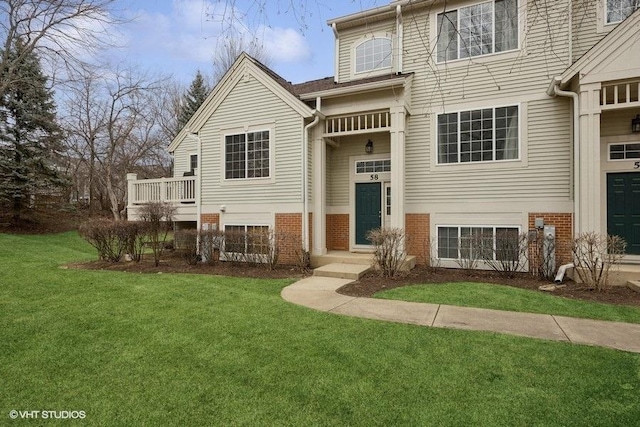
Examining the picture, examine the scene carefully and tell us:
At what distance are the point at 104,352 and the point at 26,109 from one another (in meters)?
21.9

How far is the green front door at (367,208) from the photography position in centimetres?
1074

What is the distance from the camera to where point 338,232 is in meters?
11.2

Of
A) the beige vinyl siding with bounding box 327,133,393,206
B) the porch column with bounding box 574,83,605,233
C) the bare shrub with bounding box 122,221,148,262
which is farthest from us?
the beige vinyl siding with bounding box 327,133,393,206

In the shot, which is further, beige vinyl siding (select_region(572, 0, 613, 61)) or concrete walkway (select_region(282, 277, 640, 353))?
beige vinyl siding (select_region(572, 0, 613, 61))

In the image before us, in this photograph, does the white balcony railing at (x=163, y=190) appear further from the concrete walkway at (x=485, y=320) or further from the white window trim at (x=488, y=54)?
the white window trim at (x=488, y=54)

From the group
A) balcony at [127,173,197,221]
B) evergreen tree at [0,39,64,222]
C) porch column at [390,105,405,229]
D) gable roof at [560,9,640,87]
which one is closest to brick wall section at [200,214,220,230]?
balcony at [127,173,197,221]

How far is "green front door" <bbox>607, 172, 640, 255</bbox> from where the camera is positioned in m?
8.21

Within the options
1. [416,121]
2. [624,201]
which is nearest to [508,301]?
[624,201]

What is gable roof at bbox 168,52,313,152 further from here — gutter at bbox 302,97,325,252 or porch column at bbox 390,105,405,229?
porch column at bbox 390,105,405,229

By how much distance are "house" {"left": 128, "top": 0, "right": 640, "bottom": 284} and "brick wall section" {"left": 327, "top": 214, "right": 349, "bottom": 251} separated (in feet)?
0.15

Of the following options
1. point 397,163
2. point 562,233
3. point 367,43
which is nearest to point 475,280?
point 562,233

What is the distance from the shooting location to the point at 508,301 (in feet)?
19.6

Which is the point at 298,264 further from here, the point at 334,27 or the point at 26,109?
the point at 26,109

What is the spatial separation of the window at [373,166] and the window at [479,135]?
161 centimetres
